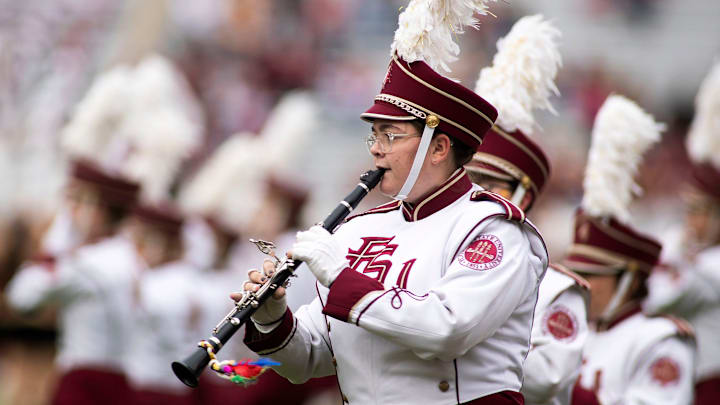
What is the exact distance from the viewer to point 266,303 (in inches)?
175

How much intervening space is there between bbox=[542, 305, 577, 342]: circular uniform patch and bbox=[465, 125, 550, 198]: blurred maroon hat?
0.61m

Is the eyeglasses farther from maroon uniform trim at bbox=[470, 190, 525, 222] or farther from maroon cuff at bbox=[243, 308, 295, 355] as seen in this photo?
maroon cuff at bbox=[243, 308, 295, 355]

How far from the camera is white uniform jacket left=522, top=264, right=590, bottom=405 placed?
5223mm

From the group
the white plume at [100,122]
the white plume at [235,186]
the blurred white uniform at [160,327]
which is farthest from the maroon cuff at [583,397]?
the white plume at [235,186]

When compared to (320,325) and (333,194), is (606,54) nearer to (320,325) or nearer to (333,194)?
(333,194)

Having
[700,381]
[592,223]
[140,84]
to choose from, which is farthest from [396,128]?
[140,84]

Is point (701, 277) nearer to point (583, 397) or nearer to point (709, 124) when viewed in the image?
point (709, 124)

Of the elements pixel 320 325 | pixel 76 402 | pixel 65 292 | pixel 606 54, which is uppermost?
pixel 606 54

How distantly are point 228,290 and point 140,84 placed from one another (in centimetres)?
205

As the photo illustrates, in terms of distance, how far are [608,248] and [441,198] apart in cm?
216

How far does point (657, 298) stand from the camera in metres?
8.89

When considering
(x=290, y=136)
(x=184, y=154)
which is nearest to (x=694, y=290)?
(x=184, y=154)

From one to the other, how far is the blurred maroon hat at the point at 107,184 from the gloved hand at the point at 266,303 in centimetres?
483

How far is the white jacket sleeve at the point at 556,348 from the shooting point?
5215 millimetres
